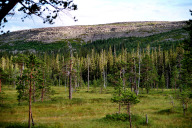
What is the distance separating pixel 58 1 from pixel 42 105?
1061 inches

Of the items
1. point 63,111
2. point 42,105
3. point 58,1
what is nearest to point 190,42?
point 58,1

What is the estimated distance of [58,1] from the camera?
8141 mm

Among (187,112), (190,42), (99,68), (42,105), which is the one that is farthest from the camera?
(99,68)

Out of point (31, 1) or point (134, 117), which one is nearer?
point (31, 1)

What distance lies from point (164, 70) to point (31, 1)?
8510cm

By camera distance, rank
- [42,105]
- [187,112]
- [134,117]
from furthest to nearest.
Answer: [42,105] < [187,112] < [134,117]

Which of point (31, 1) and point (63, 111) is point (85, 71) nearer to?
point (63, 111)

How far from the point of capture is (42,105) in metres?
30.7

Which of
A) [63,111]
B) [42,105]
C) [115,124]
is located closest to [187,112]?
[115,124]

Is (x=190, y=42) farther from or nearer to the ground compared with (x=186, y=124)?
farther from the ground

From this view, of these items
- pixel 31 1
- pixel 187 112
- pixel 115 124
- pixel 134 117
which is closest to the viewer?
pixel 31 1

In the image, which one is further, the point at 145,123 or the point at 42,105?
the point at 42,105

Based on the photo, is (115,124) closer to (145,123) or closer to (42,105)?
(145,123)

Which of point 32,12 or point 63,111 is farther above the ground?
point 32,12
